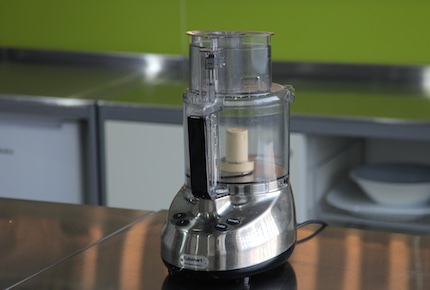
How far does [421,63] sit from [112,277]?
2.10 m

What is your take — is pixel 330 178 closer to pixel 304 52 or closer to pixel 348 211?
pixel 348 211

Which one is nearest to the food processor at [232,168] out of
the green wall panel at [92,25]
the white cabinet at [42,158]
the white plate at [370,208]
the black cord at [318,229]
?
the black cord at [318,229]

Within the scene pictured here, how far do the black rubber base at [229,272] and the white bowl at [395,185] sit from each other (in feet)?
4.84

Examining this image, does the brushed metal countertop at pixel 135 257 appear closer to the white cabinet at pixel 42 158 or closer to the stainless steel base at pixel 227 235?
the stainless steel base at pixel 227 235

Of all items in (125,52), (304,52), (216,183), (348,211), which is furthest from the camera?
Result: (125,52)

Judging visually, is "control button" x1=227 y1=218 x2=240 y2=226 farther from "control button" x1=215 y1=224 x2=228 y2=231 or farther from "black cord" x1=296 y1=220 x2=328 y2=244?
"black cord" x1=296 y1=220 x2=328 y2=244

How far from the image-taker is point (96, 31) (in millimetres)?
3688

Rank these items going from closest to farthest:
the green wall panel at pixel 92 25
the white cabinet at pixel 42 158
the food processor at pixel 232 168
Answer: the food processor at pixel 232 168 → the white cabinet at pixel 42 158 → the green wall panel at pixel 92 25

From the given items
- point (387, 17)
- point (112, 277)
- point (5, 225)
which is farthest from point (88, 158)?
point (112, 277)

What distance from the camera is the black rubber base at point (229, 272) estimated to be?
133 centimetres

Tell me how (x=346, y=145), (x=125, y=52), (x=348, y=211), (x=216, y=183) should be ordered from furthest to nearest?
(x=125, y=52) < (x=346, y=145) < (x=348, y=211) < (x=216, y=183)

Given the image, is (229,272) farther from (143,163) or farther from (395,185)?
(143,163)

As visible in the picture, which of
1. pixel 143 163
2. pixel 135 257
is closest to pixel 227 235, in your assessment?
pixel 135 257

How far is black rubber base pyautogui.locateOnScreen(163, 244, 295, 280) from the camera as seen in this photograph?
1.33 metres
